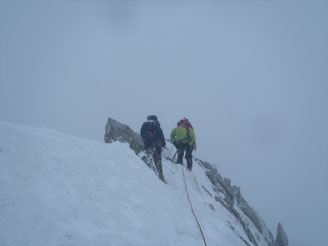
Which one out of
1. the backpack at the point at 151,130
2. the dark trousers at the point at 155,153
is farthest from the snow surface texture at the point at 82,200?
the backpack at the point at 151,130

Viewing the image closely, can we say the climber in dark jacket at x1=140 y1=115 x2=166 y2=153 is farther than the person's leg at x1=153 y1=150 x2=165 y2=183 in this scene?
Yes

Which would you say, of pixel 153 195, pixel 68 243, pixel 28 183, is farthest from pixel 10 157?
pixel 153 195

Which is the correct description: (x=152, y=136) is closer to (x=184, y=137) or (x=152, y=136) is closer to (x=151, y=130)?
(x=151, y=130)

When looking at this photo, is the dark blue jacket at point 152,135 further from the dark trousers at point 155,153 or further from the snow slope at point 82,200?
the snow slope at point 82,200

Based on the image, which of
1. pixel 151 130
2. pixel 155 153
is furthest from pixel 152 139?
pixel 155 153

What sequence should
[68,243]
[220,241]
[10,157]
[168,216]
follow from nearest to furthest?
[68,243] < [10,157] < [168,216] < [220,241]

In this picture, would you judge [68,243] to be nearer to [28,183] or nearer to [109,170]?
[28,183]

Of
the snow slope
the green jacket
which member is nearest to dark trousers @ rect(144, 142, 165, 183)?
the snow slope

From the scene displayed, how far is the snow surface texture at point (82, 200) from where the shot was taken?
11.9 ft

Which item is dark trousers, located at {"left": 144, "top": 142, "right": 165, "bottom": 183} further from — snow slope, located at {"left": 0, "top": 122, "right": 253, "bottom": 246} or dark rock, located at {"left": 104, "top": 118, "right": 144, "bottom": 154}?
snow slope, located at {"left": 0, "top": 122, "right": 253, "bottom": 246}

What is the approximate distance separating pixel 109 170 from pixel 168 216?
2208 mm

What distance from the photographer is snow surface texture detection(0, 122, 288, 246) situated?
3.62m

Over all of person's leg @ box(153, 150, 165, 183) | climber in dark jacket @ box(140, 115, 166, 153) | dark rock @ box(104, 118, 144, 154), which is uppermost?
climber in dark jacket @ box(140, 115, 166, 153)

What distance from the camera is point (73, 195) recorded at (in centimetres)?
461
